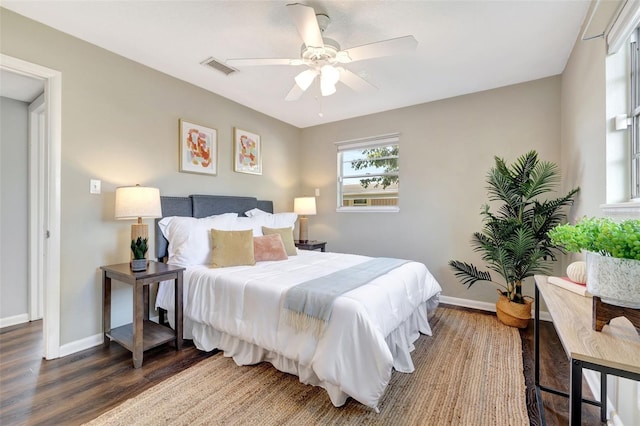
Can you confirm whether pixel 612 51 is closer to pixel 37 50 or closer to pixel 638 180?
pixel 638 180

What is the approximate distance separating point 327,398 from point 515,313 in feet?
7.05

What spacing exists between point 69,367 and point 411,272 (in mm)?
2748

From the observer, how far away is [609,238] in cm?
91

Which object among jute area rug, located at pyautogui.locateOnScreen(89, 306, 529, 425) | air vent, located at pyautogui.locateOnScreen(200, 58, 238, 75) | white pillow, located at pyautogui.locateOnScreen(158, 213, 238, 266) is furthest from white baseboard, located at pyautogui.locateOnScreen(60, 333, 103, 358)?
air vent, located at pyautogui.locateOnScreen(200, 58, 238, 75)

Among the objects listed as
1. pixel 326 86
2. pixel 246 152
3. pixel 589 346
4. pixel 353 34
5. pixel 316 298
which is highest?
pixel 353 34

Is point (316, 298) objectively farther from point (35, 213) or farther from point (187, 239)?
point (35, 213)

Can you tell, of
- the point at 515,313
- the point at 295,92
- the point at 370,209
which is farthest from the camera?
the point at 370,209

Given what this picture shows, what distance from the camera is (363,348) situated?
1.63 meters

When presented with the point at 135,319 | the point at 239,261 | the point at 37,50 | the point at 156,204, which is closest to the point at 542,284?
the point at 239,261

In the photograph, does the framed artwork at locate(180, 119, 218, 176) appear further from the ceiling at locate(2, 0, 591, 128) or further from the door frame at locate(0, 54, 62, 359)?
the door frame at locate(0, 54, 62, 359)

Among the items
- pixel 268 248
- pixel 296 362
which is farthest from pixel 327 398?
pixel 268 248

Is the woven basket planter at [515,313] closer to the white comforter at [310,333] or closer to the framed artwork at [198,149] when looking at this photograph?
the white comforter at [310,333]

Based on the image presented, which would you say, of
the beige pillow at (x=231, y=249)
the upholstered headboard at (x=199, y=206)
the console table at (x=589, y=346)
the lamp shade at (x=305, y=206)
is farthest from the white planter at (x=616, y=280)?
the lamp shade at (x=305, y=206)

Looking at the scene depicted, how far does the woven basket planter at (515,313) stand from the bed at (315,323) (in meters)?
0.67
